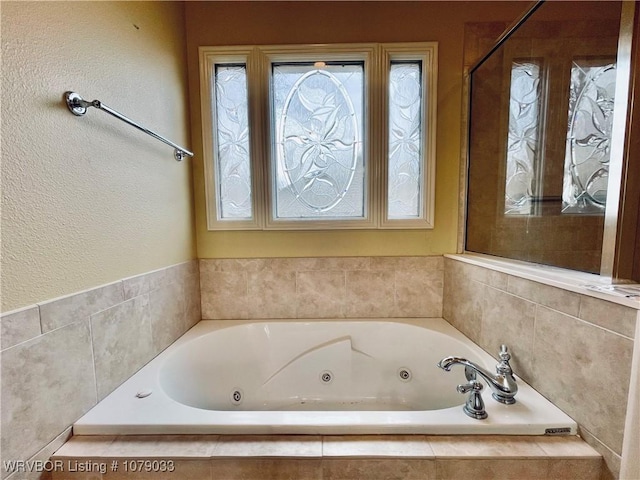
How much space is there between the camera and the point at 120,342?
1.06 meters

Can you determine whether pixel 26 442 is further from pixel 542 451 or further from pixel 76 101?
pixel 542 451

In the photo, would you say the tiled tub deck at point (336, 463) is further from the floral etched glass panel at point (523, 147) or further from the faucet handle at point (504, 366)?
A: the floral etched glass panel at point (523, 147)

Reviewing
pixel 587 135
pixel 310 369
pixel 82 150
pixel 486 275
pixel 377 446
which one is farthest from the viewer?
pixel 310 369

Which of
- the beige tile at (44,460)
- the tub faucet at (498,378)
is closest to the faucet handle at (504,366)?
the tub faucet at (498,378)

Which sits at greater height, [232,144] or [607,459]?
[232,144]

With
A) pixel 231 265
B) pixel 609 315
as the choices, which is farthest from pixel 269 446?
pixel 231 265

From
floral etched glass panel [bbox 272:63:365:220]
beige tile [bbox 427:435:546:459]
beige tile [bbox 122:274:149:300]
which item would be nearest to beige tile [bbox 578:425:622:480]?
beige tile [bbox 427:435:546:459]

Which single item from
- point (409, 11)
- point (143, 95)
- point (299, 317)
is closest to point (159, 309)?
point (299, 317)

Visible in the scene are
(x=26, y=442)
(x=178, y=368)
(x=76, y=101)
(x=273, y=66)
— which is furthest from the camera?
(x=273, y=66)

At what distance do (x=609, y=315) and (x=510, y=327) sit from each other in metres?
0.43

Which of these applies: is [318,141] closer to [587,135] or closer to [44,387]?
[587,135]

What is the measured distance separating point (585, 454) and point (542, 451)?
0.11 metres

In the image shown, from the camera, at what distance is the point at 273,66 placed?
175cm

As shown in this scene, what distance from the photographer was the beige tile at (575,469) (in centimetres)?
75
